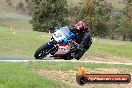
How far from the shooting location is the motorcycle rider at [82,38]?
32.9 feet

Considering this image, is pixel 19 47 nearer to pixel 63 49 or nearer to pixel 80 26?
pixel 63 49

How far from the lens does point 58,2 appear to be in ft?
249

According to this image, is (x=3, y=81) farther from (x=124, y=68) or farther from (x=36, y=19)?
(x=36, y=19)

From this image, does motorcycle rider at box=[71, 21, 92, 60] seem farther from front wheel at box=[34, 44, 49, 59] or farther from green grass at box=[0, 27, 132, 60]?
green grass at box=[0, 27, 132, 60]

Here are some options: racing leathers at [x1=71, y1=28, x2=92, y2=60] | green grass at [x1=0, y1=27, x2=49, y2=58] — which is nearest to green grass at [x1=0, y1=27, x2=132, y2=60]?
green grass at [x1=0, y1=27, x2=49, y2=58]

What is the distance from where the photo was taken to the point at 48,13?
78625 mm

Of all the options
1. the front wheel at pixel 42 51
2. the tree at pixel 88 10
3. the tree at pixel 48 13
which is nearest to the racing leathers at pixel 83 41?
the front wheel at pixel 42 51

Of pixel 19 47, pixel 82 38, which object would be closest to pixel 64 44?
pixel 82 38

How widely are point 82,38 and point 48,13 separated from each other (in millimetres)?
68773

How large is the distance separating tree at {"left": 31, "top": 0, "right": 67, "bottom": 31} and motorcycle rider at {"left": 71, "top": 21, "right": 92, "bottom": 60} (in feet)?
214

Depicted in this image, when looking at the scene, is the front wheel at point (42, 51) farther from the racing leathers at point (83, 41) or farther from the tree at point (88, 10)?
the tree at point (88, 10)

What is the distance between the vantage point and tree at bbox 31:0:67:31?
76062mm

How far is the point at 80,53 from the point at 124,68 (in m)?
13.6

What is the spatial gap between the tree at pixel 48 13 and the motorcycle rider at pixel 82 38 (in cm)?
6517
